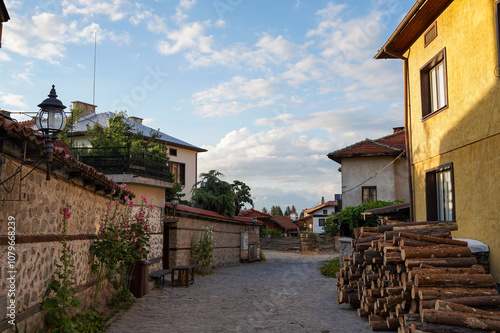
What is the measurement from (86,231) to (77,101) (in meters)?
20.2

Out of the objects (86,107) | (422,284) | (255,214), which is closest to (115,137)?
(86,107)

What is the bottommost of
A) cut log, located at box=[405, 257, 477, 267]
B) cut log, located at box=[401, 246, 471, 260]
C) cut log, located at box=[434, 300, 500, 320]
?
cut log, located at box=[434, 300, 500, 320]

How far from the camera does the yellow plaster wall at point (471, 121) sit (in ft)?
26.4

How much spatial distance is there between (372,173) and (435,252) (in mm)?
15398

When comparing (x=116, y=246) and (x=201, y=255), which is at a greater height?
(x=116, y=246)

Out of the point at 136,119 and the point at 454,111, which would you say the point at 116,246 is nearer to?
the point at 454,111

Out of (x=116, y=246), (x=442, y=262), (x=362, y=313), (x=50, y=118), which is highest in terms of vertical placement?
(x=50, y=118)

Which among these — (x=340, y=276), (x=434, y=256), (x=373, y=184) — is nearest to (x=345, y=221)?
(x=373, y=184)

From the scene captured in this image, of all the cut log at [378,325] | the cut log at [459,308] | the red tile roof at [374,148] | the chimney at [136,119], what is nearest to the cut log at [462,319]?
the cut log at [459,308]

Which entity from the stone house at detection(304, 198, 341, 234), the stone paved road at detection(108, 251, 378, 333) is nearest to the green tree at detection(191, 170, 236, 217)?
the stone paved road at detection(108, 251, 378, 333)

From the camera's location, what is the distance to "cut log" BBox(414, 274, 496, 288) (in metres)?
6.68

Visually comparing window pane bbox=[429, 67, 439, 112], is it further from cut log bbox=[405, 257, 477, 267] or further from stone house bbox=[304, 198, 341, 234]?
stone house bbox=[304, 198, 341, 234]

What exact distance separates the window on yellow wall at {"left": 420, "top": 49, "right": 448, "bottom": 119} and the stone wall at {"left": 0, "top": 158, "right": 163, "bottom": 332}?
26.3 ft

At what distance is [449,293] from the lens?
6.43m
